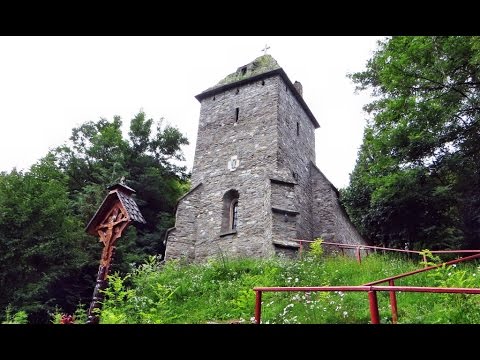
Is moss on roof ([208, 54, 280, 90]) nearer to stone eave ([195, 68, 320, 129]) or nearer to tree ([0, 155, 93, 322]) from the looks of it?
stone eave ([195, 68, 320, 129])

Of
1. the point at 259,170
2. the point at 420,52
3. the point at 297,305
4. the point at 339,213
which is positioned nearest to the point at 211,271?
the point at 297,305

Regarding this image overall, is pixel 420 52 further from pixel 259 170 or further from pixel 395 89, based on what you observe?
pixel 259 170

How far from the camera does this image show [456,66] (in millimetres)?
13125

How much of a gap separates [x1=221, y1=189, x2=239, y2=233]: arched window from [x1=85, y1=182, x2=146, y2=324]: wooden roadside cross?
321 inches

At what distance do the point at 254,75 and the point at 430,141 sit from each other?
7818mm

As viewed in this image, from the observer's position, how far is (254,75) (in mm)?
17406

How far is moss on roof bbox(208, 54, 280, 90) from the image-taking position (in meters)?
17.6

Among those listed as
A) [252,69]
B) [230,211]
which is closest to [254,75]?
[252,69]

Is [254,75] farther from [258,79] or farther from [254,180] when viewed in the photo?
[254,180]

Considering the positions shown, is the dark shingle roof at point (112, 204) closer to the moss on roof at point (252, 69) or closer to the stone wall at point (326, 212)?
the stone wall at point (326, 212)

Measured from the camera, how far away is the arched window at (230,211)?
14.8 meters

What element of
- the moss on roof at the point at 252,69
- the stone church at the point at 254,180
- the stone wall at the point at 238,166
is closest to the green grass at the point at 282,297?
the stone church at the point at 254,180
